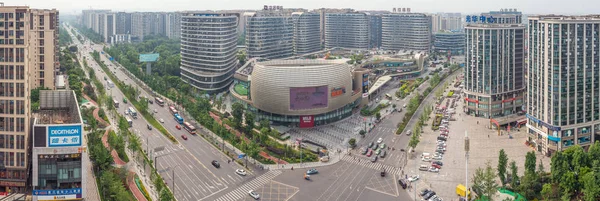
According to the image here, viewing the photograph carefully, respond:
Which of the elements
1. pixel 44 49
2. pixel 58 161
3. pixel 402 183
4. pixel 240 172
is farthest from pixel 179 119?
pixel 402 183

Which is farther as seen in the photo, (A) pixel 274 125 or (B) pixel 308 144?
(A) pixel 274 125

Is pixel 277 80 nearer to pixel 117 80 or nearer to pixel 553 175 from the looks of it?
pixel 553 175

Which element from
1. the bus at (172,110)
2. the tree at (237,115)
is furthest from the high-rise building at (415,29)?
the tree at (237,115)

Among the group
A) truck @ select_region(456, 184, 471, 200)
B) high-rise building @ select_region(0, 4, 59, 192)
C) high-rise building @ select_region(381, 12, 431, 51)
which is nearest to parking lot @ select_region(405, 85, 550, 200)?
truck @ select_region(456, 184, 471, 200)

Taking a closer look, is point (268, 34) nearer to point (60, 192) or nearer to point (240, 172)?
point (240, 172)

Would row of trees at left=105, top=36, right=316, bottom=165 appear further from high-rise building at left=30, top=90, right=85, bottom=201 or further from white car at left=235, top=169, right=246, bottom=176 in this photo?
high-rise building at left=30, top=90, right=85, bottom=201

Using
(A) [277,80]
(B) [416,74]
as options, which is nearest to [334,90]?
(A) [277,80]
